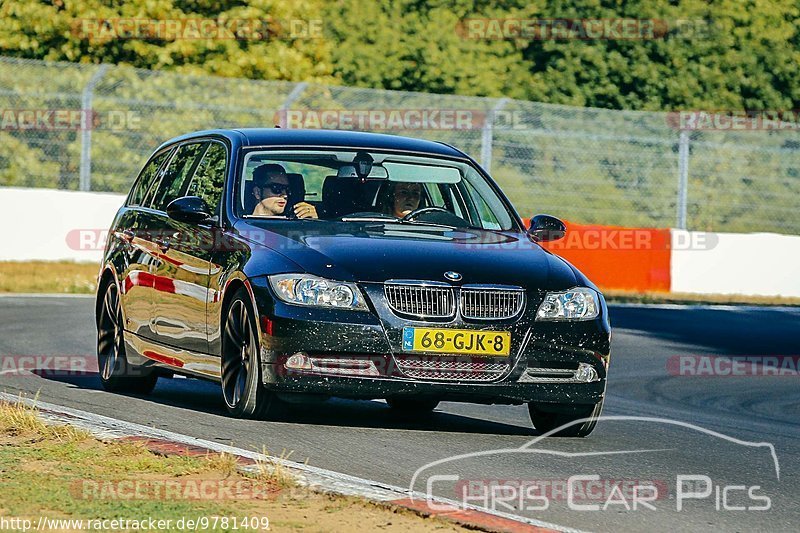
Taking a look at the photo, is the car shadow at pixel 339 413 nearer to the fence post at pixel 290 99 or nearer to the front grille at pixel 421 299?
the front grille at pixel 421 299

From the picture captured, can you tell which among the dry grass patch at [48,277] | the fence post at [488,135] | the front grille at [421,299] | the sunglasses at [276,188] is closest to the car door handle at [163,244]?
the sunglasses at [276,188]

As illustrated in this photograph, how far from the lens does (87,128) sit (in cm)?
2708

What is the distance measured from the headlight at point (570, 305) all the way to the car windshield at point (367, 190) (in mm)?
1209

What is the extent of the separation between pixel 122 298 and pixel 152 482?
14.6 feet

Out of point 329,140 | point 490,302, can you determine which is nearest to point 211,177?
point 329,140

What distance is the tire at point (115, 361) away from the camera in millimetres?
11227

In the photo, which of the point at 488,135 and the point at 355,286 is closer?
the point at 355,286

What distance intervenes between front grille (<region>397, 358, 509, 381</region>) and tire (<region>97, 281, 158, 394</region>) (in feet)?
8.62

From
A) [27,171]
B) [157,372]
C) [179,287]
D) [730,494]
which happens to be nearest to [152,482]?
[730,494]

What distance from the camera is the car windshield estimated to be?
10039mm

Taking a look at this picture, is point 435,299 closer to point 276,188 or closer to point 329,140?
point 276,188

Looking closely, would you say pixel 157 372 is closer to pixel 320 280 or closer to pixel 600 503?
pixel 320 280

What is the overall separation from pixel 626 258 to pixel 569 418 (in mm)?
16715

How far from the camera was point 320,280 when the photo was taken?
8.93 m
